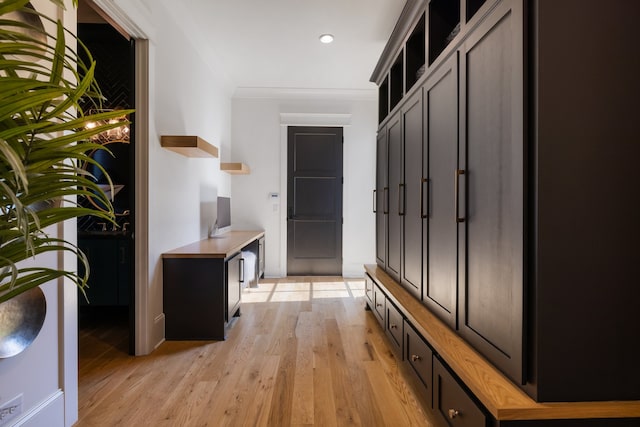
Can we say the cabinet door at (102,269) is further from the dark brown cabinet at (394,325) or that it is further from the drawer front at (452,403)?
the drawer front at (452,403)

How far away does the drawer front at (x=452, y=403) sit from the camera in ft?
4.10

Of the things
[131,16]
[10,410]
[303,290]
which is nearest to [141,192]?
[131,16]

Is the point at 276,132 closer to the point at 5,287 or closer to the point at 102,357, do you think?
the point at 102,357

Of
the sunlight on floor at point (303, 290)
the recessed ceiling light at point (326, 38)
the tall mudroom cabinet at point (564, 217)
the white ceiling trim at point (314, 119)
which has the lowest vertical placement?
the sunlight on floor at point (303, 290)

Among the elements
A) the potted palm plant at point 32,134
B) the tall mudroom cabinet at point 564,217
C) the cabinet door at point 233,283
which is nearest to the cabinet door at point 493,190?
the tall mudroom cabinet at point 564,217

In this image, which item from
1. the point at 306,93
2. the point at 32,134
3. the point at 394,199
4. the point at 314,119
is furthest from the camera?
the point at 314,119

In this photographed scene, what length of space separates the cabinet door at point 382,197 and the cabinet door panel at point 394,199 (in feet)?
0.43

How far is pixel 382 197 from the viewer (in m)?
3.44

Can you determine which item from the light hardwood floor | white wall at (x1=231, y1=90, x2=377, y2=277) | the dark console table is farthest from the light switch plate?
white wall at (x1=231, y1=90, x2=377, y2=277)

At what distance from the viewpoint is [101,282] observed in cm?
311

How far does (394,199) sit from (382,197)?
19.7 inches

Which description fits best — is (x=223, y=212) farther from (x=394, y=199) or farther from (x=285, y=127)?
(x=394, y=199)

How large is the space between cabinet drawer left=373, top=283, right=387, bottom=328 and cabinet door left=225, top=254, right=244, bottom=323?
4.10ft

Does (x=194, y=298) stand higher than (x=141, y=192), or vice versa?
(x=141, y=192)
